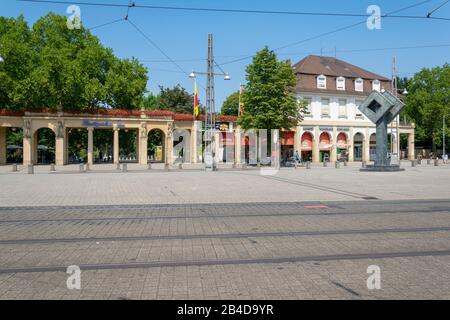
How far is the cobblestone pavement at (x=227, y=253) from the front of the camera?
4676mm

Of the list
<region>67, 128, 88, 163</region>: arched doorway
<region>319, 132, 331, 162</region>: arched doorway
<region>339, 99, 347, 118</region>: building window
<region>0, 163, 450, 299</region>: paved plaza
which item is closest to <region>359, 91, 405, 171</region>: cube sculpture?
<region>0, 163, 450, 299</region>: paved plaza

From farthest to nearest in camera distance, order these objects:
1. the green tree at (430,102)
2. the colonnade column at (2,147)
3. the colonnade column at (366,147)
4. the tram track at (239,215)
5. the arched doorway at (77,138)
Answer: the green tree at (430,102), the colonnade column at (366,147), the arched doorway at (77,138), the colonnade column at (2,147), the tram track at (239,215)

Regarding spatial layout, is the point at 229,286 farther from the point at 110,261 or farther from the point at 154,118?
the point at 154,118

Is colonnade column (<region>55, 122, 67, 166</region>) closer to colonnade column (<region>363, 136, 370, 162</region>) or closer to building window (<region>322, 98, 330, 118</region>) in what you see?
building window (<region>322, 98, 330, 118</region>)

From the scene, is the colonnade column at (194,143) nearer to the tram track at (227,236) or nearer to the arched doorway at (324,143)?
the arched doorway at (324,143)

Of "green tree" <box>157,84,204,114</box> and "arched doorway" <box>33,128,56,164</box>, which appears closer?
"arched doorway" <box>33,128,56,164</box>

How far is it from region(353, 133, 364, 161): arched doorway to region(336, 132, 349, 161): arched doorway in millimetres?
2121

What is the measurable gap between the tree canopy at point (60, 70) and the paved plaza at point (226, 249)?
118 ft

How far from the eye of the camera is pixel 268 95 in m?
43.6

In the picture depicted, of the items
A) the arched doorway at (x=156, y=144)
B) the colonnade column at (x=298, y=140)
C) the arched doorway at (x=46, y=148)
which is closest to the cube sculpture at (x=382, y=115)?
the colonnade column at (x=298, y=140)

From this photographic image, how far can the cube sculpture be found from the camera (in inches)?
1188

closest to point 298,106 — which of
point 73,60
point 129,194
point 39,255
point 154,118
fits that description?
point 154,118

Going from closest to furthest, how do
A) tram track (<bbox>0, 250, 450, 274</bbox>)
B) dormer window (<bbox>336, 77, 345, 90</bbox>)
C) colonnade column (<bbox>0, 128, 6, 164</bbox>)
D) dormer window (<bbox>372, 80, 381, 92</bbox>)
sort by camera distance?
tram track (<bbox>0, 250, 450, 274</bbox>)
colonnade column (<bbox>0, 128, 6, 164</bbox>)
dormer window (<bbox>336, 77, 345, 90</bbox>)
dormer window (<bbox>372, 80, 381, 92</bbox>)

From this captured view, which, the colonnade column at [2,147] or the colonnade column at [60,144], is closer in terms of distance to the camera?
the colonnade column at [60,144]
